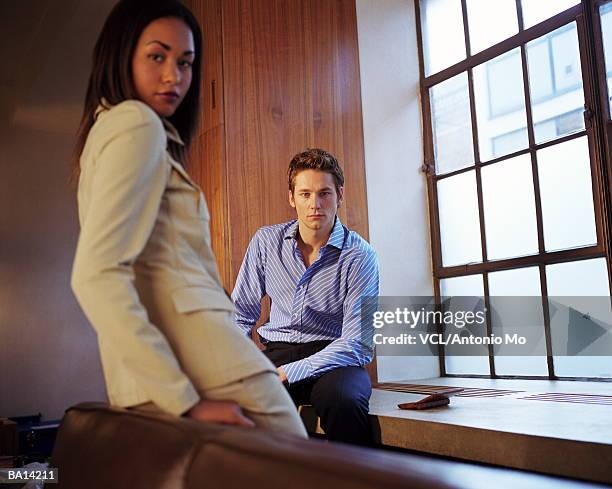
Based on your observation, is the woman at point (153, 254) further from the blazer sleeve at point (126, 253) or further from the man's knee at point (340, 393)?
the man's knee at point (340, 393)

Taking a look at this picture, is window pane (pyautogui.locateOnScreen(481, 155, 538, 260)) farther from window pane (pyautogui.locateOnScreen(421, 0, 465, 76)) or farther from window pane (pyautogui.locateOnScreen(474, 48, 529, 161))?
window pane (pyautogui.locateOnScreen(421, 0, 465, 76))

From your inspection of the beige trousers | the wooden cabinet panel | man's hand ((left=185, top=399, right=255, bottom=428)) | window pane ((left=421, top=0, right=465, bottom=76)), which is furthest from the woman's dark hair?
window pane ((left=421, top=0, right=465, bottom=76))

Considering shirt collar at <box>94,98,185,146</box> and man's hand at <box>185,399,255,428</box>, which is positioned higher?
shirt collar at <box>94,98,185,146</box>

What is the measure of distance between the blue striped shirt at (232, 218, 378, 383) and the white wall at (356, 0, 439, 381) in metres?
1.06

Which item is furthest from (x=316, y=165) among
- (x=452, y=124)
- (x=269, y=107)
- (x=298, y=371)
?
(x=452, y=124)

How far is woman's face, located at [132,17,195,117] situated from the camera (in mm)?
1015

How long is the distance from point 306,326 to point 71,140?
5872 millimetres

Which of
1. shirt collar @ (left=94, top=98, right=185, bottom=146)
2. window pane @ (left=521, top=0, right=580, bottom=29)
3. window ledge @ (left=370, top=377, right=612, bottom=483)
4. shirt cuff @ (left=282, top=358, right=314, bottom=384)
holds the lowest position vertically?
window ledge @ (left=370, top=377, right=612, bottom=483)

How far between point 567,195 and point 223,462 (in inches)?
99.3

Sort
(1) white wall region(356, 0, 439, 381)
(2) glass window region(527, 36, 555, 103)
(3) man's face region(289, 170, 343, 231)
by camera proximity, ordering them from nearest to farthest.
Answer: (3) man's face region(289, 170, 343, 231)
(2) glass window region(527, 36, 555, 103)
(1) white wall region(356, 0, 439, 381)

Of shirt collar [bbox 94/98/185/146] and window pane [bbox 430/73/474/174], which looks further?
window pane [bbox 430/73/474/174]

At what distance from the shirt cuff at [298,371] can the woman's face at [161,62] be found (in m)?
1.17

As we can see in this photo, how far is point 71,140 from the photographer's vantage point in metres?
7.41

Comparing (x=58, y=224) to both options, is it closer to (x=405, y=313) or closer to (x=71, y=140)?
(x=71, y=140)
